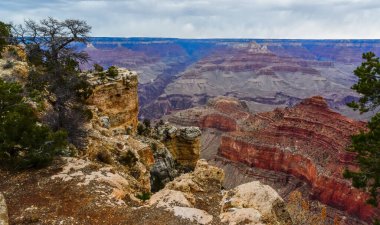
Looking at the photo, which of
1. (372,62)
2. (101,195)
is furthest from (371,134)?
(101,195)

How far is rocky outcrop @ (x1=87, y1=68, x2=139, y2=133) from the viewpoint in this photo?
3048 cm

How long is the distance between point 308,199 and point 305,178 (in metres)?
5.82

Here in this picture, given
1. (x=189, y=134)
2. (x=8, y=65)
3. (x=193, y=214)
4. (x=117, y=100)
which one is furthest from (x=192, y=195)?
(x=189, y=134)

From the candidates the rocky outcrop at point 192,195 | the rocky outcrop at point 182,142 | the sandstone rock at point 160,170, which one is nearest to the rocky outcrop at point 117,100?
the sandstone rock at point 160,170

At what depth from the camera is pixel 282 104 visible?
573ft

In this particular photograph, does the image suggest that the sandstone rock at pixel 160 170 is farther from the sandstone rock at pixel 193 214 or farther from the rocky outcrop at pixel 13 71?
the sandstone rock at pixel 193 214

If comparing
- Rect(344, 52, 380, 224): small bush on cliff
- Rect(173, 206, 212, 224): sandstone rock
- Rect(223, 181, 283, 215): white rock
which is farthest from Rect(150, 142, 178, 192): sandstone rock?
Rect(344, 52, 380, 224): small bush on cliff

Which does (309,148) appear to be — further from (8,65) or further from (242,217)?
(242,217)

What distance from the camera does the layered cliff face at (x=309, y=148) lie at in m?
47.3

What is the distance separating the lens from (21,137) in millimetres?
15906

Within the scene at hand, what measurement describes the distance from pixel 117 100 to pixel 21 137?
17106 millimetres

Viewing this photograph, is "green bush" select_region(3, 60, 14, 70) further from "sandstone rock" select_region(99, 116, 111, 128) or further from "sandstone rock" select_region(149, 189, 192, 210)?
"sandstone rock" select_region(149, 189, 192, 210)

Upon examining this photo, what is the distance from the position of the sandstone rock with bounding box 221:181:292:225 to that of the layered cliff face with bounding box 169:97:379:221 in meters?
33.1

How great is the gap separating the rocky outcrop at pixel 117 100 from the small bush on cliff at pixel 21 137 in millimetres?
11990
